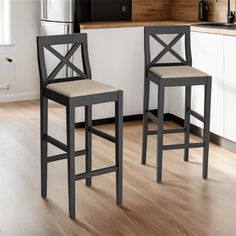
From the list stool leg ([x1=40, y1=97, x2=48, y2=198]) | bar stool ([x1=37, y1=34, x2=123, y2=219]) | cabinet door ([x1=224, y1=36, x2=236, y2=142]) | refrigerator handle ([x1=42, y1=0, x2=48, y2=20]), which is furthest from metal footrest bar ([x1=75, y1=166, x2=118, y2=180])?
refrigerator handle ([x1=42, y1=0, x2=48, y2=20])

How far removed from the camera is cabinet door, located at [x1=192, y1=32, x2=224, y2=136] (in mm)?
4342

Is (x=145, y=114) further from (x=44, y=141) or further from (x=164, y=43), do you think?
(x=44, y=141)

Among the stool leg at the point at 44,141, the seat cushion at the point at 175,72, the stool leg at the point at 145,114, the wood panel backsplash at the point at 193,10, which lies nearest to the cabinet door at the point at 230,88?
the seat cushion at the point at 175,72

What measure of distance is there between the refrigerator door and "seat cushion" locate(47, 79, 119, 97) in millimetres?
1972

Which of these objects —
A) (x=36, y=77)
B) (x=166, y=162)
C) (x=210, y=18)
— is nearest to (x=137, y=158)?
(x=166, y=162)

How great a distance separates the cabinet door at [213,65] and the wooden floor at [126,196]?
0.24m

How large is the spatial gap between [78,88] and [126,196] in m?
→ 0.74

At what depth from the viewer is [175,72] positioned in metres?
3.72

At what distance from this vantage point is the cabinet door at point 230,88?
4.19 m

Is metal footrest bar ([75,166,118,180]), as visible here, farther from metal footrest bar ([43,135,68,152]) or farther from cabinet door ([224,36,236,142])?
cabinet door ([224,36,236,142])

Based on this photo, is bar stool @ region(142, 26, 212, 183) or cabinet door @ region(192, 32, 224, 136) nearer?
bar stool @ region(142, 26, 212, 183)

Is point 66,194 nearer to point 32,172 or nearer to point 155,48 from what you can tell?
point 32,172

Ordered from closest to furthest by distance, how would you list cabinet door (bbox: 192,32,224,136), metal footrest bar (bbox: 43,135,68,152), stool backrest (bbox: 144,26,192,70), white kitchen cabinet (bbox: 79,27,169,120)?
1. metal footrest bar (bbox: 43,135,68,152)
2. stool backrest (bbox: 144,26,192,70)
3. cabinet door (bbox: 192,32,224,136)
4. white kitchen cabinet (bbox: 79,27,169,120)

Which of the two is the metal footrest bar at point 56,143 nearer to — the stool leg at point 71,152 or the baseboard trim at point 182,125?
the stool leg at point 71,152
